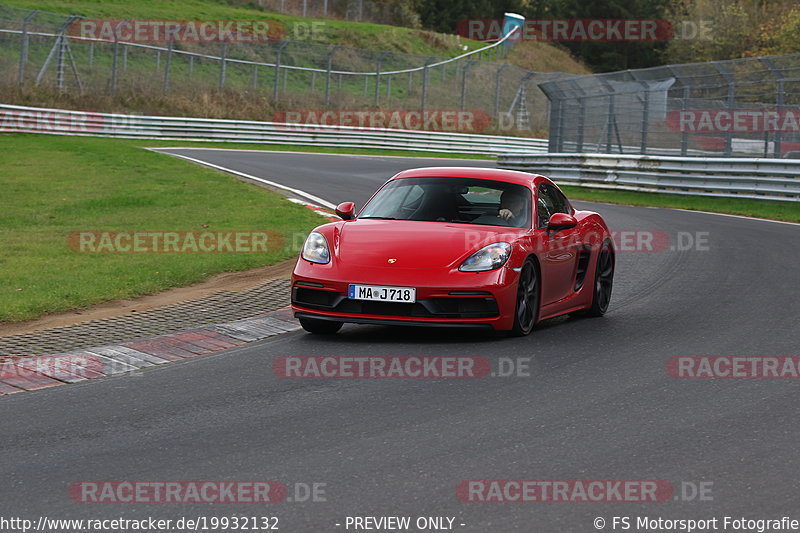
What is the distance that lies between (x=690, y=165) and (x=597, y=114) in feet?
20.0

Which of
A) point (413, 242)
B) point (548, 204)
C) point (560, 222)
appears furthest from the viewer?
point (548, 204)

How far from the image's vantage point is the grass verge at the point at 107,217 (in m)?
11.0

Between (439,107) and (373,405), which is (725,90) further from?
(439,107)

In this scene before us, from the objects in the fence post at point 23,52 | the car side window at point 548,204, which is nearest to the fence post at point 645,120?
the car side window at point 548,204

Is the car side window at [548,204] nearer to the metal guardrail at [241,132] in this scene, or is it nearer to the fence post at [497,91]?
the metal guardrail at [241,132]

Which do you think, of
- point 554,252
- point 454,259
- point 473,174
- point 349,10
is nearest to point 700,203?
point 473,174

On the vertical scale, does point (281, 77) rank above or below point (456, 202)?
above

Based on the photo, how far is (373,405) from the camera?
22.2 feet

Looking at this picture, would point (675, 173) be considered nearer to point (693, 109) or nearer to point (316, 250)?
point (693, 109)

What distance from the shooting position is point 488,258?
28.9 feet

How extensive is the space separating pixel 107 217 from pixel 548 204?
863cm

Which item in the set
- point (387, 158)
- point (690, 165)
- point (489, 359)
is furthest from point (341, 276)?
point (387, 158)

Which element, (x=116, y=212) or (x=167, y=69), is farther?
(x=167, y=69)

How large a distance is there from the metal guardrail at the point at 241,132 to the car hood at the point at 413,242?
1035 inches
